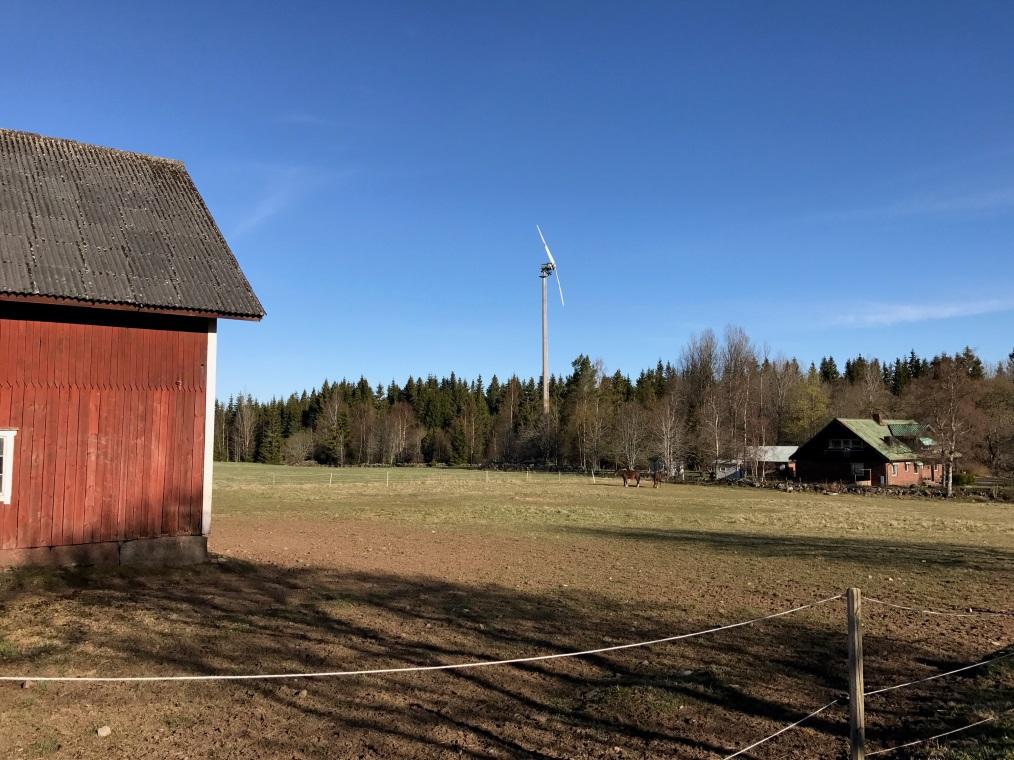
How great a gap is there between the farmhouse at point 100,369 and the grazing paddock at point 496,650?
114 centimetres

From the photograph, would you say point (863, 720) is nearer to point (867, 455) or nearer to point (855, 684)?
point (855, 684)

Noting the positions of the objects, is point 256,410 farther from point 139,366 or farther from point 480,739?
point 480,739

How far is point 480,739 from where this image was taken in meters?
6.60

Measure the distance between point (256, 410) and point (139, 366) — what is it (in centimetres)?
13311

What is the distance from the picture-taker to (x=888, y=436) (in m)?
72.8

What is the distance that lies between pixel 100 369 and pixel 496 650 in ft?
32.0

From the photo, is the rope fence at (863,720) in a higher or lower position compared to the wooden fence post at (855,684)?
lower

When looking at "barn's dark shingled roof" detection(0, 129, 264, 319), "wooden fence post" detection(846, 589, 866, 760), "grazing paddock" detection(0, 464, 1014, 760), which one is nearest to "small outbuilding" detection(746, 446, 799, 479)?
"grazing paddock" detection(0, 464, 1014, 760)

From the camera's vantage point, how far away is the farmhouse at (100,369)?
1309 cm

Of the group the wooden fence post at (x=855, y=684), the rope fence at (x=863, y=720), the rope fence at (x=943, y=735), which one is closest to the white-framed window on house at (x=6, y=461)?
the rope fence at (x=863, y=720)

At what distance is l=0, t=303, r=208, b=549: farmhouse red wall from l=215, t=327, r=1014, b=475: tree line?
5636 cm

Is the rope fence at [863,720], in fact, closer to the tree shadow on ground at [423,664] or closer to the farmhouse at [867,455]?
the tree shadow on ground at [423,664]

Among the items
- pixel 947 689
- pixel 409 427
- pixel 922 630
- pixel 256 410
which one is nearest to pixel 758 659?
pixel 947 689

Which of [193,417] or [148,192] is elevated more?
[148,192]
